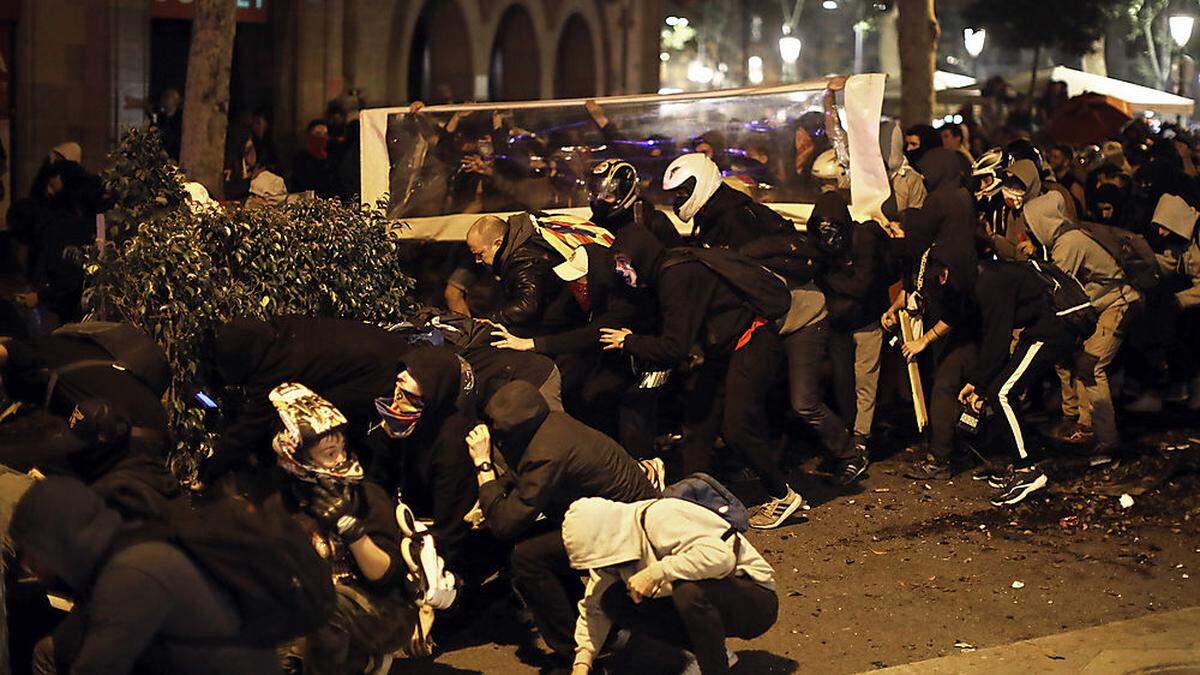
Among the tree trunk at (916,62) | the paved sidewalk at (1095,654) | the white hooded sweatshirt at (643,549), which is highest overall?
the tree trunk at (916,62)

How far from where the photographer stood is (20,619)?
5.90 meters

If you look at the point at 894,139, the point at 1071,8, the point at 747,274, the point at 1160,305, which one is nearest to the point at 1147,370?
the point at 1160,305

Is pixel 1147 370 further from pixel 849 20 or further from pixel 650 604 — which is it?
pixel 849 20

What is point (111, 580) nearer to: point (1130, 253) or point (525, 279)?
point (525, 279)

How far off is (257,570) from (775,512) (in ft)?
15.8

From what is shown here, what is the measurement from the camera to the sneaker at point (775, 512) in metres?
9.08

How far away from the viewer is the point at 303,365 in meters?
7.16

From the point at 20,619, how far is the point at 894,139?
6684 mm

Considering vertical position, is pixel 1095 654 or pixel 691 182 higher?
pixel 691 182

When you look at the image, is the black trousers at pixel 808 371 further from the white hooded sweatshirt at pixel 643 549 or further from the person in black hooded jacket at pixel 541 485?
the white hooded sweatshirt at pixel 643 549

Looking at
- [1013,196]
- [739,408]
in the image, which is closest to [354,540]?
[739,408]

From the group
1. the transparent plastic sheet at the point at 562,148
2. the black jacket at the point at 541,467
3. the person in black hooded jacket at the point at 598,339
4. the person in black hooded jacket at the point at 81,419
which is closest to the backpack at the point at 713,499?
the black jacket at the point at 541,467

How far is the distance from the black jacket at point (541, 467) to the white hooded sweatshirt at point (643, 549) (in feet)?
0.60

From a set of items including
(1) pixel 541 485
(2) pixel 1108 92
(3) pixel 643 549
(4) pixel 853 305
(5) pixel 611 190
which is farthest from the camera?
(2) pixel 1108 92
